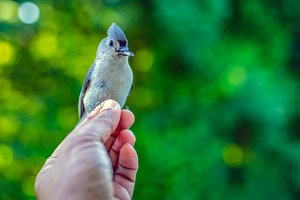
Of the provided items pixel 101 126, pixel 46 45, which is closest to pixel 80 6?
pixel 46 45

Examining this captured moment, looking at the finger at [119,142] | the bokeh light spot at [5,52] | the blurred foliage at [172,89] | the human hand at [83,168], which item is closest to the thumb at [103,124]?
the human hand at [83,168]

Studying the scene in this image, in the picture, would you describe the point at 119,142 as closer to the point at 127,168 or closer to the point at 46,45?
the point at 127,168

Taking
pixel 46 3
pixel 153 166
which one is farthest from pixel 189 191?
pixel 46 3

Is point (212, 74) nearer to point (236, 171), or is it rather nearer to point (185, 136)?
point (185, 136)

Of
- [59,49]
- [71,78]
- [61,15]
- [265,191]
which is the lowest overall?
[265,191]

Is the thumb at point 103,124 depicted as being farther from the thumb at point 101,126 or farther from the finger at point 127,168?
the finger at point 127,168
